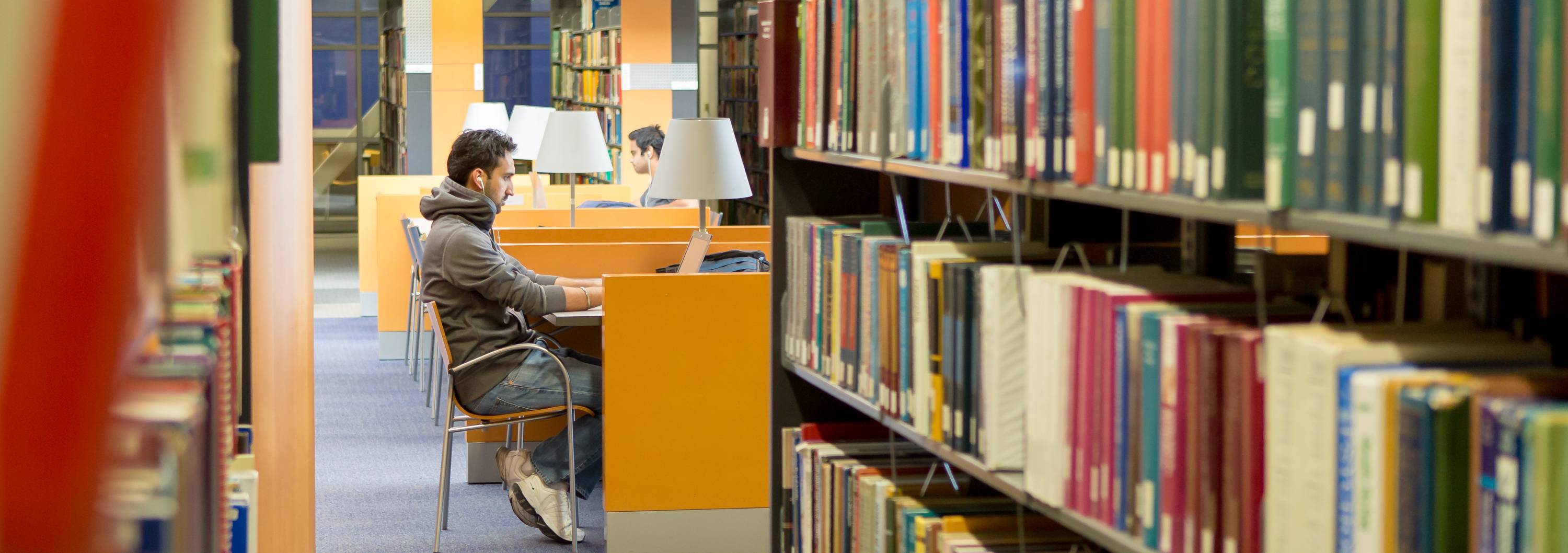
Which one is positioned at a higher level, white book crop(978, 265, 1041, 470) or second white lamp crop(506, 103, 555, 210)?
second white lamp crop(506, 103, 555, 210)

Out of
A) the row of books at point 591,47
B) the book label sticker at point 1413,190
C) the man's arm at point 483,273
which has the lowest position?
the man's arm at point 483,273

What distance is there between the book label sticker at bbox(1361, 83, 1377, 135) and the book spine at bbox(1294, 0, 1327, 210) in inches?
1.6

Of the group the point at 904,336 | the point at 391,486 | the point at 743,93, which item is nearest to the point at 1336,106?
the point at 904,336

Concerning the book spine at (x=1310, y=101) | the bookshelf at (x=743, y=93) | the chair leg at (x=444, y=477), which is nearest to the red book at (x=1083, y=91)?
the book spine at (x=1310, y=101)

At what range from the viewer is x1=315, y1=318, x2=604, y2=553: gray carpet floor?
4039 mm

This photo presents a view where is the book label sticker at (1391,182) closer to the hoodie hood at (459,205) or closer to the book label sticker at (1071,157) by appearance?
the book label sticker at (1071,157)

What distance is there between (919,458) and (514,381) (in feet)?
5.76

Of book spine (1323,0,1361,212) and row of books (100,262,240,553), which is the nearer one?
row of books (100,262,240,553)

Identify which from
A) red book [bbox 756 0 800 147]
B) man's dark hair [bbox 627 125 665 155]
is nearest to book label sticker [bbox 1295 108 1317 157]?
red book [bbox 756 0 800 147]

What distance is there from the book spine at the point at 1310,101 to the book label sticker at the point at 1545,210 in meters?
0.21

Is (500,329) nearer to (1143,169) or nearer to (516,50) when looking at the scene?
(1143,169)

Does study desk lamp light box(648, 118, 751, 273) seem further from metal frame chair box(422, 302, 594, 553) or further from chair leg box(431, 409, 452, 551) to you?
chair leg box(431, 409, 452, 551)

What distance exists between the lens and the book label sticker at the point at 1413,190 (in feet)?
3.33

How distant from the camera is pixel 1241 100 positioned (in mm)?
1229
